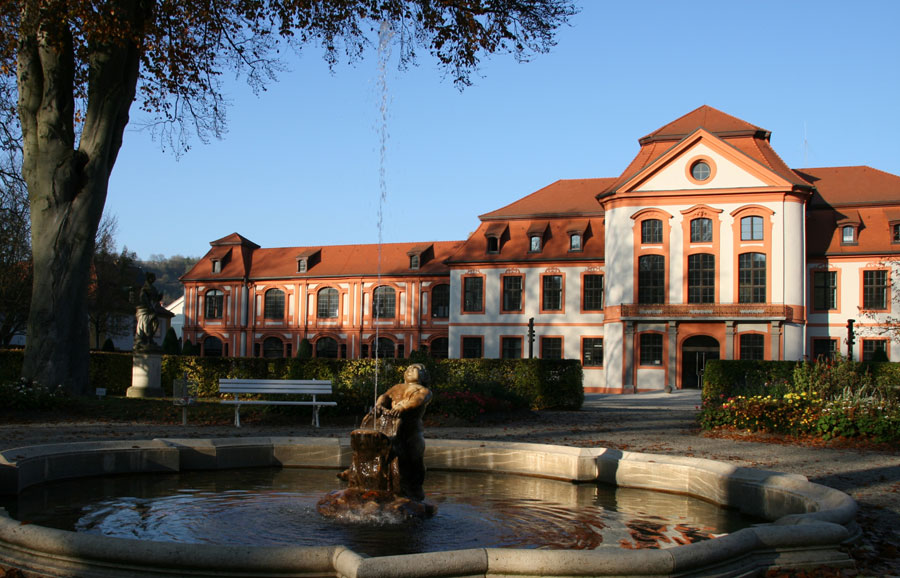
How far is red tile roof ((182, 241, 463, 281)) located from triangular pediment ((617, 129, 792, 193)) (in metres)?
16.1

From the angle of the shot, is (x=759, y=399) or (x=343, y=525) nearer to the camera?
(x=343, y=525)

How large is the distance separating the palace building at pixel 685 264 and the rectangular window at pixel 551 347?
0.35 feet

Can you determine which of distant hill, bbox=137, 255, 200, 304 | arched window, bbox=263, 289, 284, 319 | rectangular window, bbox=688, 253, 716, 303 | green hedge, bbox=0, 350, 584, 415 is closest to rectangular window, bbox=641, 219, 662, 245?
rectangular window, bbox=688, 253, 716, 303

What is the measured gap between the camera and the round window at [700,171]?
125ft

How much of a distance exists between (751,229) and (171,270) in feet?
323

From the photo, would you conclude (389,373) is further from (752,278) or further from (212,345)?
Result: (212,345)

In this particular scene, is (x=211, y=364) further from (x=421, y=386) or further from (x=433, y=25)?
(x=421, y=386)

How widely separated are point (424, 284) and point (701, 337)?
1901 centimetres

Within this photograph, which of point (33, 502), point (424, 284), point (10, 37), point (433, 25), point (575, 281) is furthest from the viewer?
point (424, 284)

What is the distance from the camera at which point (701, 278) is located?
38125 mm

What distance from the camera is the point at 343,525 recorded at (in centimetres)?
633

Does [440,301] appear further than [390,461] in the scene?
Yes

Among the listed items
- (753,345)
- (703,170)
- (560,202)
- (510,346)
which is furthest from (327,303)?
(753,345)

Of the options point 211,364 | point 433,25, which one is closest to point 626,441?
point 433,25
